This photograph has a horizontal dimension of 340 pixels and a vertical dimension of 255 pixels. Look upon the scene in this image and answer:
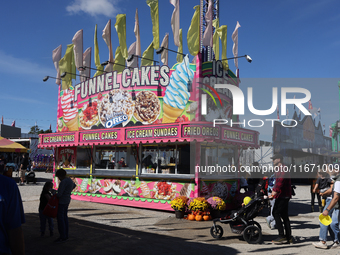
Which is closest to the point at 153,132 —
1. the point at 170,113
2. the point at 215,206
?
the point at 170,113

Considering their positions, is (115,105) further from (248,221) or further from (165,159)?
(248,221)

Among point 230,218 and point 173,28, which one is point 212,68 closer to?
point 173,28

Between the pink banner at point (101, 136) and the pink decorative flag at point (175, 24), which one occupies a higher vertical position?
the pink decorative flag at point (175, 24)

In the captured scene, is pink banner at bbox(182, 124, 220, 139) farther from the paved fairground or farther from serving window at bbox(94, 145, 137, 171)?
serving window at bbox(94, 145, 137, 171)

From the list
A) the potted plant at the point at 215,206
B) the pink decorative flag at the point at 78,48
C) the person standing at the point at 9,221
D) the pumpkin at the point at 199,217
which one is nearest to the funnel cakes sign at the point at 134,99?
the pink decorative flag at the point at 78,48

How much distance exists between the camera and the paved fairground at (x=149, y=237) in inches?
267

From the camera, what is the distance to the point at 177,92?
12.9 meters

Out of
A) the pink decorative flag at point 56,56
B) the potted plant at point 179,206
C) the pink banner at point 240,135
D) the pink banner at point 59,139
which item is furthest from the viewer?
the pink decorative flag at point 56,56

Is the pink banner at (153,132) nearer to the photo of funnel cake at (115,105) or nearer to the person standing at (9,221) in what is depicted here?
the photo of funnel cake at (115,105)

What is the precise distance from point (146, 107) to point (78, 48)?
24.0 ft

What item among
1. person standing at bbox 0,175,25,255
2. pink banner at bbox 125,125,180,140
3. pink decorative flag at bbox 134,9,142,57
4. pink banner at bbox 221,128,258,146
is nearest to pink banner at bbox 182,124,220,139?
pink banner at bbox 125,125,180,140

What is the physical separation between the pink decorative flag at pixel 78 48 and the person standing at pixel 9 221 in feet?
53.6

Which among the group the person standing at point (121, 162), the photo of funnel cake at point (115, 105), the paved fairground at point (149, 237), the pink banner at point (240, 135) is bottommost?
the paved fairground at point (149, 237)

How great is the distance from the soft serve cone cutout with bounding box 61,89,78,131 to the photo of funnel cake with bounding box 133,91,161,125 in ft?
15.0
